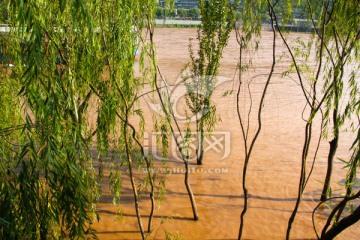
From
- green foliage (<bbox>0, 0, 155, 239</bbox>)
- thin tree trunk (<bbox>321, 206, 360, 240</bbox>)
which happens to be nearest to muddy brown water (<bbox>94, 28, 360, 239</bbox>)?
thin tree trunk (<bbox>321, 206, 360, 240</bbox>)

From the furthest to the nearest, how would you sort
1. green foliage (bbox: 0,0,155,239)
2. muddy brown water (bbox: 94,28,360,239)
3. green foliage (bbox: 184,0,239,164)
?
1. green foliage (bbox: 184,0,239,164)
2. muddy brown water (bbox: 94,28,360,239)
3. green foliage (bbox: 0,0,155,239)

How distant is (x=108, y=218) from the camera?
517 centimetres

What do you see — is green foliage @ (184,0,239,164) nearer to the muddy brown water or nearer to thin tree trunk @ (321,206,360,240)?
the muddy brown water

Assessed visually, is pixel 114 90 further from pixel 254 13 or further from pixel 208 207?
pixel 208 207

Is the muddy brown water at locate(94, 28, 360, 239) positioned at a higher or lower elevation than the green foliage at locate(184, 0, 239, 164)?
lower

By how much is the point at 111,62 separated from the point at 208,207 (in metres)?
3.44

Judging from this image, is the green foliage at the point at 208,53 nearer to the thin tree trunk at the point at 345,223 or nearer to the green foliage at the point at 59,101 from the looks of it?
the green foliage at the point at 59,101

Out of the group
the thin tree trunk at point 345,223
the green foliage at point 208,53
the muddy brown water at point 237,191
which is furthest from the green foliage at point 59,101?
the green foliage at point 208,53

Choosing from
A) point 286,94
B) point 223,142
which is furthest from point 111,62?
point 286,94

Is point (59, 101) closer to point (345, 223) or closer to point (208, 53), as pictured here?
point (345, 223)

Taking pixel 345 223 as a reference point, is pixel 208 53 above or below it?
above

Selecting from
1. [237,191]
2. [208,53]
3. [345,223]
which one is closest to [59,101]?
[345,223]

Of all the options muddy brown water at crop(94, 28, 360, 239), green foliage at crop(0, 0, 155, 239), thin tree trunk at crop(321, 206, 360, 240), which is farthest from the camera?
muddy brown water at crop(94, 28, 360, 239)

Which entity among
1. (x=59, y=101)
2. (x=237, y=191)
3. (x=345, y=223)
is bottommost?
(x=237, y=191)
